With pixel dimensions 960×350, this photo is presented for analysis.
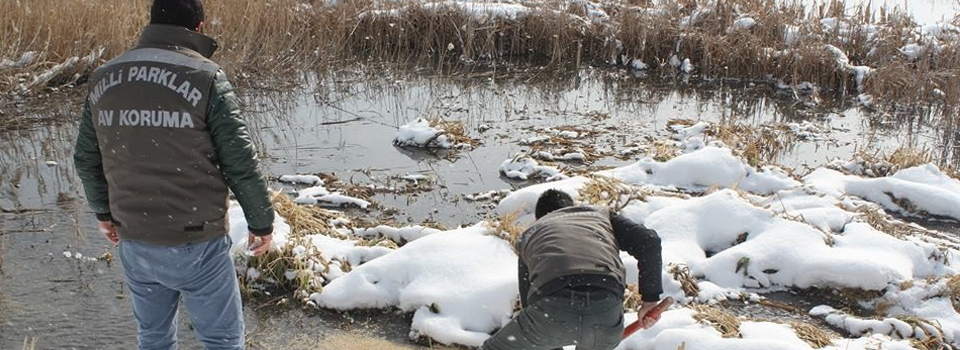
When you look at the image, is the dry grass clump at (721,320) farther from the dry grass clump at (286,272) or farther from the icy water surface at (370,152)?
the dry grass clump at (286,272)

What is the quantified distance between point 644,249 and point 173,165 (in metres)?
1.67

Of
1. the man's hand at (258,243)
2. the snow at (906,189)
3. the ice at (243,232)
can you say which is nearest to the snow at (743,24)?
the snow at (906,189)

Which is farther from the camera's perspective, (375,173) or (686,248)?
(375,173)

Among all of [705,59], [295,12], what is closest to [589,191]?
[705,59]

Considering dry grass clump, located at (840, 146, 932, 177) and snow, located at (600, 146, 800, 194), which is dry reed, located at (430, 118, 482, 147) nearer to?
snow, located at (600, 146, 800, 194)

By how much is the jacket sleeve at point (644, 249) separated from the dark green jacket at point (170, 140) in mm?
1311

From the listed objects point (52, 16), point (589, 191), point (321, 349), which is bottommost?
point (321, 349)

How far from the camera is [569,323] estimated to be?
2.68 metres

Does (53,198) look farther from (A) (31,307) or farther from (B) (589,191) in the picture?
(B) (589,191)

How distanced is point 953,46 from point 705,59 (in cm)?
304

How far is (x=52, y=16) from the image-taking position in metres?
8.06

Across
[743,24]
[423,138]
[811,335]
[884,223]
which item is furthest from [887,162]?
[743,24]

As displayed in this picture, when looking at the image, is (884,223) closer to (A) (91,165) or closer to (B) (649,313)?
(B) (649,313)

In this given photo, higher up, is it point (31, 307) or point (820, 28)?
point (820, 28)
